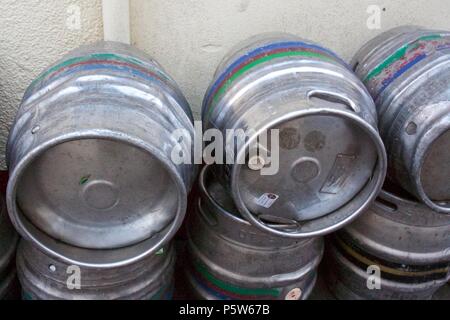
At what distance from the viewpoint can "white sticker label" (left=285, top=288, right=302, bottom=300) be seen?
155 cm

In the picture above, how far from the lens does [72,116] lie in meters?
1.05

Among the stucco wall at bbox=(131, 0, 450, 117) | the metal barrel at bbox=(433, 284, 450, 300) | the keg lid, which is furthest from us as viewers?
the metal barrel at bbox=(433, 284, 450, 300)

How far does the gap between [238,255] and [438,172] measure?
62 centimetres

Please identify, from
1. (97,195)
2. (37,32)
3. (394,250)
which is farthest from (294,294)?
(37,32)

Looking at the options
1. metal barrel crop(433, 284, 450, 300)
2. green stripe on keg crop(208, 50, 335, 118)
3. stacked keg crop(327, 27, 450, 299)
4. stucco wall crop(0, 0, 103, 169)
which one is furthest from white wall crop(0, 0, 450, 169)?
metal barrel crop(433, 284, 450, 300)

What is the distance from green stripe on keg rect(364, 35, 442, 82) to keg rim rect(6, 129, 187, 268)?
78cm

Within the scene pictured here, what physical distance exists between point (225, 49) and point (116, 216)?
0.79 m

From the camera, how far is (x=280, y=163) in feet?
4.10

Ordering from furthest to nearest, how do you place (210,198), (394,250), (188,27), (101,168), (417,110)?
1. (188,27)
2. (394,250)
3. (210,198)
4. (417,110)
5. (101,168)

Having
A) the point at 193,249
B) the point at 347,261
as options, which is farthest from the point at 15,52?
the point at 347,261

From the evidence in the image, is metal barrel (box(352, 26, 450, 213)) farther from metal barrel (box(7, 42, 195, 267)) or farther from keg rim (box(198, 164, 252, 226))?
metal barrel (box(7, 42, 195, 267))

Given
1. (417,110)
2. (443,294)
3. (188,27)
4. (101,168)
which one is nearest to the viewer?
(101,168)

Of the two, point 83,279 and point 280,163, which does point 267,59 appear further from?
point 83,279

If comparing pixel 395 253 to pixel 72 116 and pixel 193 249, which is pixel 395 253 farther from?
pixel 72 116
